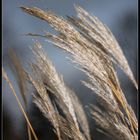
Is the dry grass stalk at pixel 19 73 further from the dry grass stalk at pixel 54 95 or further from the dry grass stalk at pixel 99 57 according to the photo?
the dry grass stalk at pixel 99 57

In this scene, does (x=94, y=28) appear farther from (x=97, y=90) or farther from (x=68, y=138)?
(x=68, y=138)

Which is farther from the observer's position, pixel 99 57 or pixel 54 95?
pixel 54 95

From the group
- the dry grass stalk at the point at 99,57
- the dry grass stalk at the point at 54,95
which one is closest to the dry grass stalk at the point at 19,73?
the dry grass stalk at the point at 54,95

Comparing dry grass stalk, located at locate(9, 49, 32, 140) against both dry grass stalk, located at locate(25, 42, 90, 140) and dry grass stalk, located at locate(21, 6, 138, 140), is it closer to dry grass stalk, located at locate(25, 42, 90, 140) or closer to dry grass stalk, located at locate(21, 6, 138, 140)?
dry grass stalk, located at locate(25, 42, 90, 140)

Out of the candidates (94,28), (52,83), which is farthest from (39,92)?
(94,28)

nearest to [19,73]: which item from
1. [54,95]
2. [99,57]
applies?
[54,95]

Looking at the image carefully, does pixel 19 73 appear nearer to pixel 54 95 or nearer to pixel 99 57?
pixel 54 95

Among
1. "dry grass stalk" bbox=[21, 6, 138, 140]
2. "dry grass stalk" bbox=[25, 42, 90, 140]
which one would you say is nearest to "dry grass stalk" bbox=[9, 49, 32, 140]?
"dry grass stalk" bbox=[25, 42, 90, 140]

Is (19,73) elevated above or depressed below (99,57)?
above
